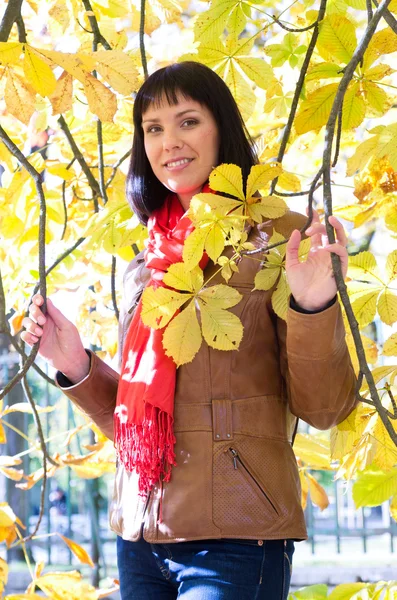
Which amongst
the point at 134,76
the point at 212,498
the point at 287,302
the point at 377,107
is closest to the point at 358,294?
the point at 287,302

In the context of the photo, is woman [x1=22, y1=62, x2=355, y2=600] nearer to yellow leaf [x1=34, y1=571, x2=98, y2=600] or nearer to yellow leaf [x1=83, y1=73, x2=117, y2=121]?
yellow leaf [x1=83, y1=73, x2=117, y2=121]

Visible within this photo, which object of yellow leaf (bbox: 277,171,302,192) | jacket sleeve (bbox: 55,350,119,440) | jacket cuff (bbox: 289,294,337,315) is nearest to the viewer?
jacket cuff (bbox: 289,294,337,315)

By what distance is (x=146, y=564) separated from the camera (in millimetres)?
1565

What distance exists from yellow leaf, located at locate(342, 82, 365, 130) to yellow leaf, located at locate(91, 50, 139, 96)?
433mm

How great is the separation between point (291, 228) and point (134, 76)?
472 millimetres

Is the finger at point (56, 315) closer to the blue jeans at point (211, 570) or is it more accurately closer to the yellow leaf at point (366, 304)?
the blue jeans at point (211, 570)

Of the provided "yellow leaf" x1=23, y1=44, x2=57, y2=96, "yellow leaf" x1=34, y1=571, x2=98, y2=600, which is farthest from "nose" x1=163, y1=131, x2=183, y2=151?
"yellow leaf" x1=34, y1=571, x2=98, y2=600

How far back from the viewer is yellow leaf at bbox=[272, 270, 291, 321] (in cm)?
144

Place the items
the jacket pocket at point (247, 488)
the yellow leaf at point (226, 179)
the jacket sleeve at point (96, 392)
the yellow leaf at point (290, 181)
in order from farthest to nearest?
1. the yellow leaf at point (290, 181)
2. the jacket sleeve at point (96, 392)
3. the jacket pocket at point (247, 488)
4. the yellow leaf at point (226, 179)

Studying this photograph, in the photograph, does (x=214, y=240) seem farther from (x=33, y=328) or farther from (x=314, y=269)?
(x=33, y=328)

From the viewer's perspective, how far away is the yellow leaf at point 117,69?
131cm

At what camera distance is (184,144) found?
5.63ft

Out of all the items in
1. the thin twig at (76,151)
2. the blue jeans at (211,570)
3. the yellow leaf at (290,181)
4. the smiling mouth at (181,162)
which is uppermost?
the thin twig at (76,151)

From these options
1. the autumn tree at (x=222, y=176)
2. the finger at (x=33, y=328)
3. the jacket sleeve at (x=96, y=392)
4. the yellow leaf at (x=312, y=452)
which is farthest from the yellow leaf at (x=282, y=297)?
the yellow leaf at (x=312, y=452)
